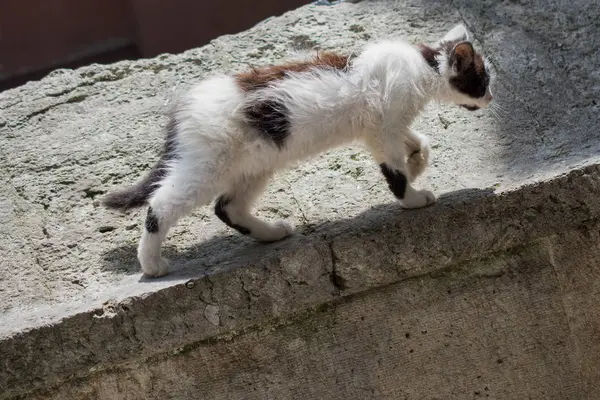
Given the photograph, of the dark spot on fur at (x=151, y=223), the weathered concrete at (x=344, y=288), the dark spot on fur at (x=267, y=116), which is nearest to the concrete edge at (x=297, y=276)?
the weathered concrete at (x=344, y=288)

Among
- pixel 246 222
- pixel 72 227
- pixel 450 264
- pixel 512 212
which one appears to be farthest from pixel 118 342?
pixel 512 212

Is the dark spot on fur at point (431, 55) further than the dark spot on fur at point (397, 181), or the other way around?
the dark spot on fur at point (431, 55)

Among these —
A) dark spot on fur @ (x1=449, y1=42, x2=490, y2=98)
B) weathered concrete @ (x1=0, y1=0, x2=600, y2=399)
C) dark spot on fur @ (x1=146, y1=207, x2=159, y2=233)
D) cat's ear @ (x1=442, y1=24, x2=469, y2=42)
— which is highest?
cat's ear @ (x1=442, y1=24, x2=469, y2=42)

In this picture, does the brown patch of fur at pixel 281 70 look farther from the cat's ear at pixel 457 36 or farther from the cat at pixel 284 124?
the cat's ear at pixel 457 36

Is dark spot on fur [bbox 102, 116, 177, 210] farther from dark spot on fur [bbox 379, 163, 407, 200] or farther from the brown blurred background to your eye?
the brown blurred background

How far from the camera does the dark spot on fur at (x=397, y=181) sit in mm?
2504

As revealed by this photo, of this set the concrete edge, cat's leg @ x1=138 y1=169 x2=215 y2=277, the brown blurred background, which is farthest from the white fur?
the brown blurred background

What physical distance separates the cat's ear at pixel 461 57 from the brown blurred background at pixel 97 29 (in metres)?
1.94

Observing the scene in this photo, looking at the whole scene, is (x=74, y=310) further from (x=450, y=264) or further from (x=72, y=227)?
(x=450, y=264)

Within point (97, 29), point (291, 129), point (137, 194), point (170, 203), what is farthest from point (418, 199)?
point (97, 29)

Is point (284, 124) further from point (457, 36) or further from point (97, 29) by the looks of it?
point (97, 29)

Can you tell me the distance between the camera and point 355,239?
93.6 inches

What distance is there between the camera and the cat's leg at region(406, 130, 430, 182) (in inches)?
106

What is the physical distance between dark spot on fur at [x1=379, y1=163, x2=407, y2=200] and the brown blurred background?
2045 millimetres
